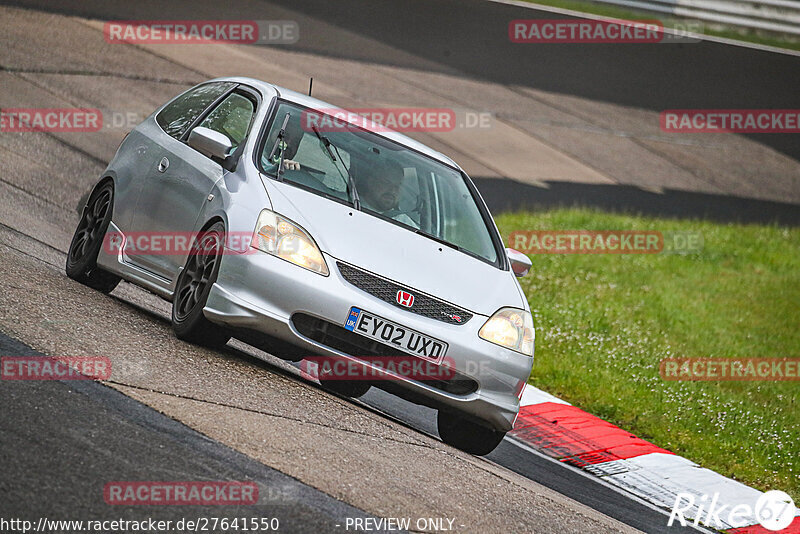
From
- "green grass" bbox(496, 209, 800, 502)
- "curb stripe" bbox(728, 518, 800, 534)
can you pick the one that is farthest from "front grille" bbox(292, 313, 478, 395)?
"green grass" bbox(496, 209, 800, 502)

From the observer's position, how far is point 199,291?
6.77m

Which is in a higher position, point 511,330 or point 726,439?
point 511,330

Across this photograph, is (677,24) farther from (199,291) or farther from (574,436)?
(199,291)

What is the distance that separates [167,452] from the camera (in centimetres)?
497

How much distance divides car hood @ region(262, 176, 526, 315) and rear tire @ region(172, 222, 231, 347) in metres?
0.43

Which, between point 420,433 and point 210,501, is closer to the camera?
point 210,501

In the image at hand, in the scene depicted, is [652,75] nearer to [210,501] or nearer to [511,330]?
[511,330]

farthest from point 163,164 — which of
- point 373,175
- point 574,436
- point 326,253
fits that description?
point 574,436

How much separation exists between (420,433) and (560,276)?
719 cm

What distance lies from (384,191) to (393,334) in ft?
4.28

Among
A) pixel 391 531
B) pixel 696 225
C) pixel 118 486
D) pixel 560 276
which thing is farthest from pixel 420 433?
pixel 696 225

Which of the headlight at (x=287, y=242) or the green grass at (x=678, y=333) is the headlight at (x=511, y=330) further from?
the green grass at (x=678, y=333)

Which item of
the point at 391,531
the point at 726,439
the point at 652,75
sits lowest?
the point at 726,439

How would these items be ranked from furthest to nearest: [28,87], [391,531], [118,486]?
[28,87] → [391,531] → [118,486]
